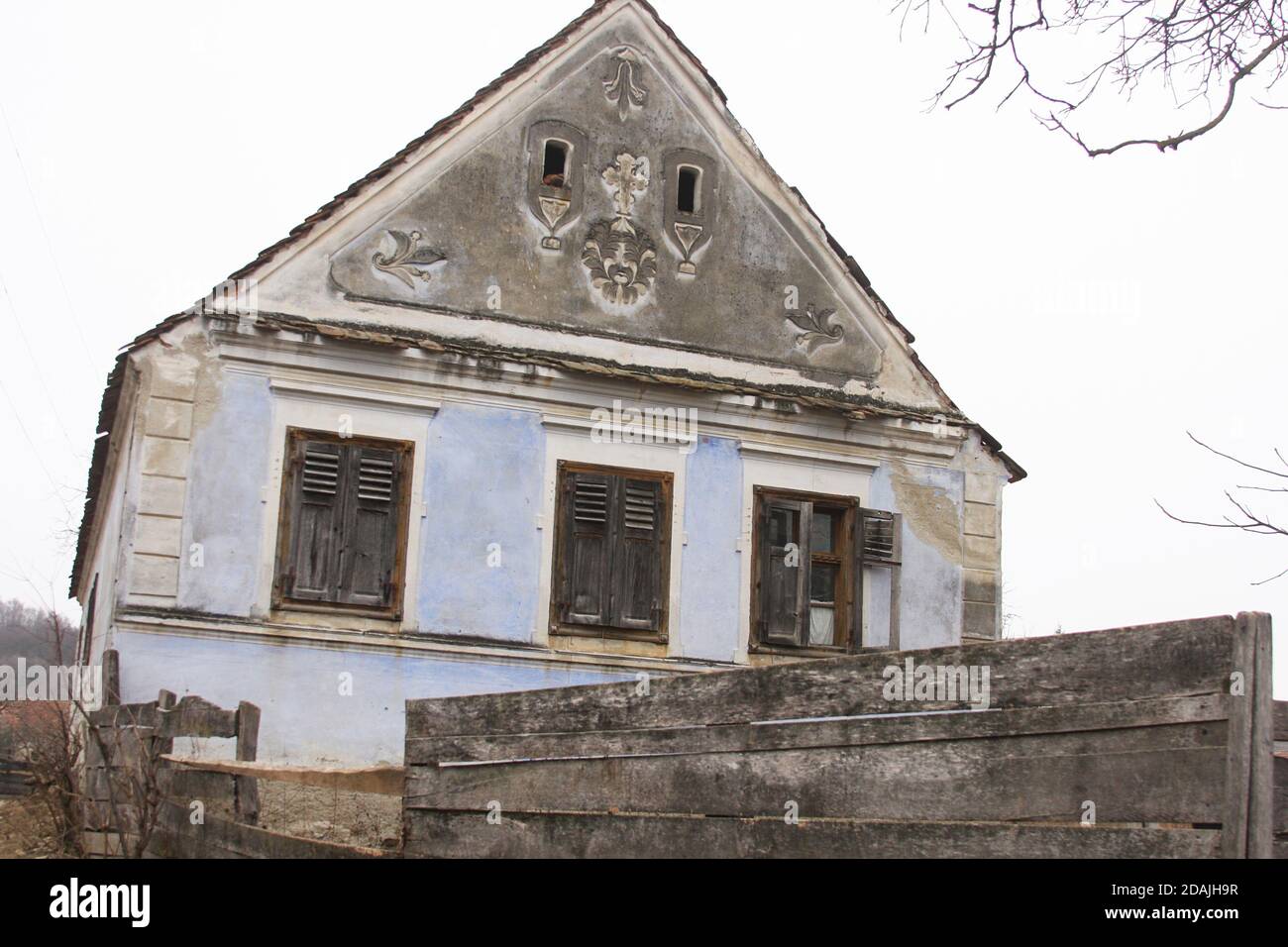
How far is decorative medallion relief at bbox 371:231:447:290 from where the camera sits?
12609mm

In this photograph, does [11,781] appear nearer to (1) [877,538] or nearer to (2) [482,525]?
(2) [482,525]

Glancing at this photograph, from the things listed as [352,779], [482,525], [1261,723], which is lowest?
[352,779]

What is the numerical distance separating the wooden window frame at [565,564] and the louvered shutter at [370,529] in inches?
54.4

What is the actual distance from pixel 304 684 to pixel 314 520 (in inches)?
53.2

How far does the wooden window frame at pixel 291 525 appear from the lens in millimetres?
11781

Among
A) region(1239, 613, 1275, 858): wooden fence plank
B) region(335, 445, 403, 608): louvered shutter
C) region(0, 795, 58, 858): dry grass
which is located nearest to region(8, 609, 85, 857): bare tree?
region(0, 795, 58, 858): dry grass

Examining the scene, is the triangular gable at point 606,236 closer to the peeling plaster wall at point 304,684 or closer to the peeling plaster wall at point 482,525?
the peeling plaster wall at point 482,525

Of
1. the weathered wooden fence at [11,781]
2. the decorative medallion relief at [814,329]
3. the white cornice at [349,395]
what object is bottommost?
the weathered wooden fence at [11,781]

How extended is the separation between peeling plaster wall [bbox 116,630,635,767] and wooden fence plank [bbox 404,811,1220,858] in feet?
16.3

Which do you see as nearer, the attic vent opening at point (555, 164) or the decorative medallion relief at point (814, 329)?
the attic vent opening at point (555, 164)

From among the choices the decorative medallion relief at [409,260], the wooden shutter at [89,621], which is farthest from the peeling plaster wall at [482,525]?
the wooden shutter at [89,621]

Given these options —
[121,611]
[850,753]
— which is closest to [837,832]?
[850,753]

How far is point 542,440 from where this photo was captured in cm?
1273

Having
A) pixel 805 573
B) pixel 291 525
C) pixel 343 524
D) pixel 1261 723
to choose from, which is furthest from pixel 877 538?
pixel 1261 723
